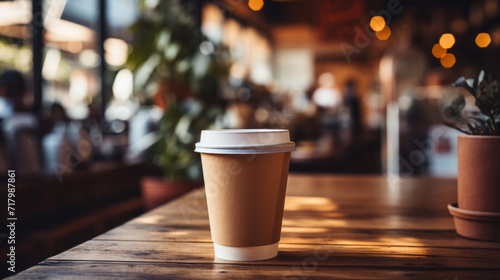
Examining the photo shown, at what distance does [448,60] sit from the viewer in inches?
371

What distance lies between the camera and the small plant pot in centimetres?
79

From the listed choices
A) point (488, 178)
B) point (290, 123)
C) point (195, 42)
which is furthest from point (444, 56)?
point (488, 178)

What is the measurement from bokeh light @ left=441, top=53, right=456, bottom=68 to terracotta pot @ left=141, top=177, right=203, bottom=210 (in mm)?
7785

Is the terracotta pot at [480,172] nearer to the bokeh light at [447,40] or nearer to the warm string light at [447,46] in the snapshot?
the warm string light at [447,46]

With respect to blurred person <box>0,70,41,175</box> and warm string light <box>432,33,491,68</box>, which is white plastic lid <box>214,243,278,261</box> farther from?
warm string light <box>432,33,491,68</box>

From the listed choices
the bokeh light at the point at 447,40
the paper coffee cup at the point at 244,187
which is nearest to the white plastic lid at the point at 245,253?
the paper coffee cup at the point at 244,187

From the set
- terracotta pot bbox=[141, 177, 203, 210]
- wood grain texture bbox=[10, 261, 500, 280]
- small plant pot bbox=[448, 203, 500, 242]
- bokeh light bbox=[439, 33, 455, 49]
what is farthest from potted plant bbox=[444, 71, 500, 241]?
bokeh light bbox=[439, 33, 455, 49]

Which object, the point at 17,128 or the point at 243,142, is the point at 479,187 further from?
the point at 17,128

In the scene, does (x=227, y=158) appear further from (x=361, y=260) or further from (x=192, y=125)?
(x=192, y=125)

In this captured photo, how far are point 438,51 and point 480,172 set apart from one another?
31.0ft

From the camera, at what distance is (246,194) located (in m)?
0.70

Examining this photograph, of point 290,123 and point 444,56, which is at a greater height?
point 444,56

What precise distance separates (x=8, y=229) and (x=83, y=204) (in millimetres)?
894

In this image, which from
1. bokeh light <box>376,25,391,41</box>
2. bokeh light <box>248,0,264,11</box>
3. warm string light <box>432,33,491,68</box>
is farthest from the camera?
bokeh light <box>376,25,391,41</box>
